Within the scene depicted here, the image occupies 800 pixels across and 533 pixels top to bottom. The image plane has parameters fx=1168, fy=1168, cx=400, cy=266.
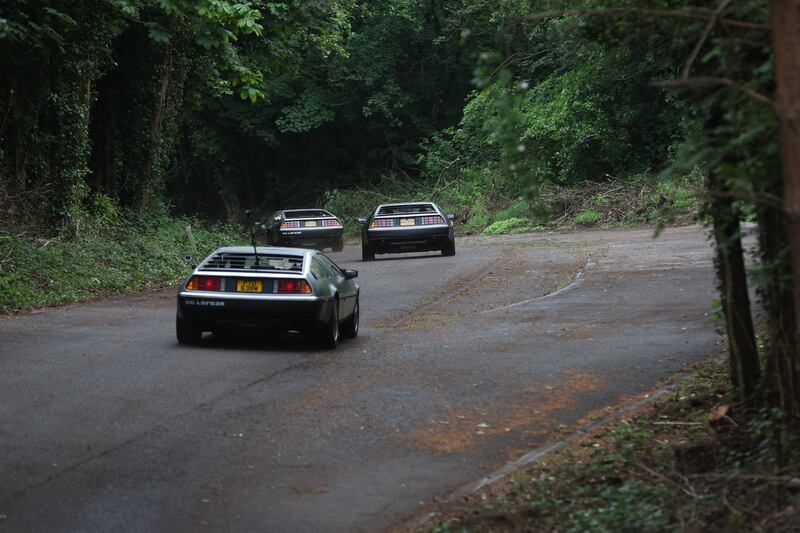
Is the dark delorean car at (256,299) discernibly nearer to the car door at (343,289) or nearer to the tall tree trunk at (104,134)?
the car door at (343,289)

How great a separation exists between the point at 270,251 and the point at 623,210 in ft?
91.0

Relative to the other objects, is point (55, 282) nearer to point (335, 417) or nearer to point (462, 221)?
point (335, 417)

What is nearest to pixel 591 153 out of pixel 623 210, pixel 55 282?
pixel 623 210

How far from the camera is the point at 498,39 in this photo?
6.68 m

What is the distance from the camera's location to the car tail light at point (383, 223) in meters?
30.2

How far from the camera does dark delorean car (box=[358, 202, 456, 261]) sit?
2984cm

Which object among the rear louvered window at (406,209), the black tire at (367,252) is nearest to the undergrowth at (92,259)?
the black tire at (367,252)

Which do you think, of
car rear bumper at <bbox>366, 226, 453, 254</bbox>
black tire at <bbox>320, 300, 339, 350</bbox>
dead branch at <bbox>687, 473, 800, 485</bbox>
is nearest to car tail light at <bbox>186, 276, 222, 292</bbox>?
black tire at <bbox>320, 300, 339, 350</bbox>

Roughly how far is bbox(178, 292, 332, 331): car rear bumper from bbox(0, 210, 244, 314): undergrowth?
590 cm

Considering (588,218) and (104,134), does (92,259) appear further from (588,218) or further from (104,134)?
(588,218)

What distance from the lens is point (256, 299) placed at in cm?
1362

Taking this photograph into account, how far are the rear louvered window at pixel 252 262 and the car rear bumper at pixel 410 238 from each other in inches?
612

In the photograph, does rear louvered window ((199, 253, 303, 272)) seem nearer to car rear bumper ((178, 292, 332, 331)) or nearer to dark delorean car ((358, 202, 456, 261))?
car rear bumper ((178, 292, 332, 331))

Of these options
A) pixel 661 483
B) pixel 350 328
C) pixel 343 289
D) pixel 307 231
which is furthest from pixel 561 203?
pixel 661 483
